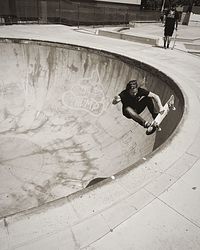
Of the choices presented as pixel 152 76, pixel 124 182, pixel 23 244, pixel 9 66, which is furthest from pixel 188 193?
pixel 9 66

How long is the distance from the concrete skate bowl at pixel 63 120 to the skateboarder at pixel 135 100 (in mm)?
346

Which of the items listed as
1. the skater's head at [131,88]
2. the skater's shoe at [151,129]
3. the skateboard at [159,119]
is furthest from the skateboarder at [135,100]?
the skater's shoe at [151,129]

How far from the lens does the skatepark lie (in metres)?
3.17

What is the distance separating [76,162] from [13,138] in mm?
3495

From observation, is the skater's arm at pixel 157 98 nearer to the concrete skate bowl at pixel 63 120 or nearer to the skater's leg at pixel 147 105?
the skater's leg at pixel 147 105

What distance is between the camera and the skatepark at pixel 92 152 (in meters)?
3.17

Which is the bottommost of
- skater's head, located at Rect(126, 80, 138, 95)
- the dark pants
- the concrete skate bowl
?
the concrete skate bowl

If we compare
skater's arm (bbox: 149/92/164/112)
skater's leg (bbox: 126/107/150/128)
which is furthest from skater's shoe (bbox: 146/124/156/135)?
skater's arm (bbox: 149/92/164/112)

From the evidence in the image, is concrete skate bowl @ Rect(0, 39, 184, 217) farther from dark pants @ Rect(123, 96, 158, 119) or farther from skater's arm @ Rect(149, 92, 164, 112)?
skater's arm @ Rect(149, 92, 164, 112)

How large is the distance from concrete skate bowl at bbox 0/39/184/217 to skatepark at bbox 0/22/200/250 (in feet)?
0.16

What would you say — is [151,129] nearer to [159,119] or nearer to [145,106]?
[159,119]

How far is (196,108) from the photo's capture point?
22.7 feet

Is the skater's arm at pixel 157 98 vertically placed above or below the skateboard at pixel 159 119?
above

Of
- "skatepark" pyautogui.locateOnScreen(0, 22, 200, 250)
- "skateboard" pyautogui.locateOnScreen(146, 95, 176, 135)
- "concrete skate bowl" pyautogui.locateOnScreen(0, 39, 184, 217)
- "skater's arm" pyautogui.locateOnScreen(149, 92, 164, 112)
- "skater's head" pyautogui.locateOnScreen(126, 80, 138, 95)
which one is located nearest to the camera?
"skatepark" pyautogui.locateOnScreen(0, 22, 200, 250)
